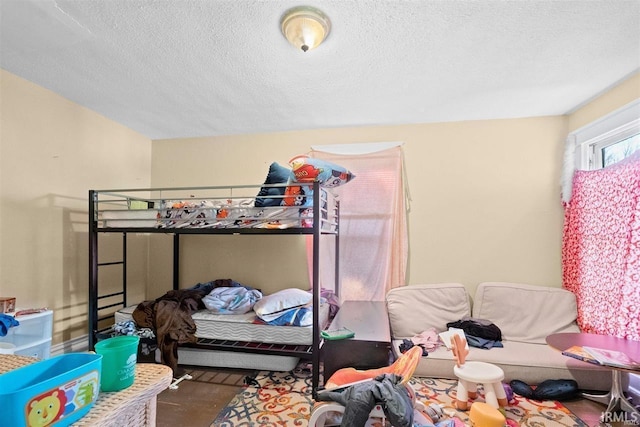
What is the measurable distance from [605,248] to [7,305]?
13.9ft

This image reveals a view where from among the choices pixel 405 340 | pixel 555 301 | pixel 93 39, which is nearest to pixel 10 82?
pixel 93 39

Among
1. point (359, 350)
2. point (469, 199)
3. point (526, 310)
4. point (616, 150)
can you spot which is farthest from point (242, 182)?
point (616, 150)

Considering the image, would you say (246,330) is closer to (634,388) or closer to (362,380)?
(362,380)

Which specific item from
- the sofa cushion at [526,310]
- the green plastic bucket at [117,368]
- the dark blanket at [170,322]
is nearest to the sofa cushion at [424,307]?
the sofa cushion at [526,310]

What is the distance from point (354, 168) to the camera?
3162 mm

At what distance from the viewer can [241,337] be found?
2463mm

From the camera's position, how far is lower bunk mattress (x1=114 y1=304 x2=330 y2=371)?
2.38 metres

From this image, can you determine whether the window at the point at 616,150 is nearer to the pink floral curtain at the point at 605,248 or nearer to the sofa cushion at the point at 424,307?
the pink floral curtain at the point at 605,248

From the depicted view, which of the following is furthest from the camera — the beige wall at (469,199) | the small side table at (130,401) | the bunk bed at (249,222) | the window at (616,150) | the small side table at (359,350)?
the beige wall at (469,199)

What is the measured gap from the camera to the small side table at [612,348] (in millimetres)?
1876

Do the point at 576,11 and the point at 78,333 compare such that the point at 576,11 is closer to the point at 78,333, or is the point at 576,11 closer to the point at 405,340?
the point at 405,340

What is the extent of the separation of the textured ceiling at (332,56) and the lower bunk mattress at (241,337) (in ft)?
5.87

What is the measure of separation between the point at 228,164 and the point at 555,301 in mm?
3417

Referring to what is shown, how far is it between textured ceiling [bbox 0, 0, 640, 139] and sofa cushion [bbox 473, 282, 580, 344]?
162 centimetres
